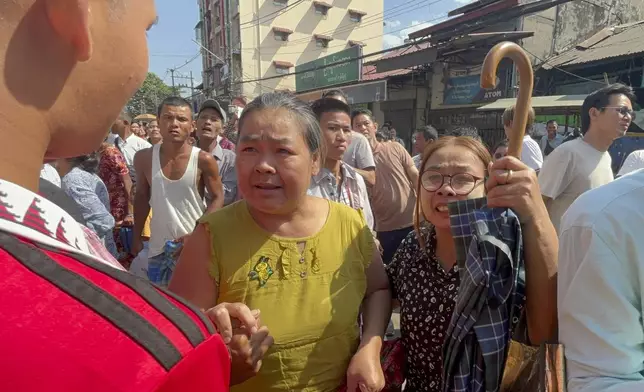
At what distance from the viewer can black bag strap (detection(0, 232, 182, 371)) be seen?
459mm

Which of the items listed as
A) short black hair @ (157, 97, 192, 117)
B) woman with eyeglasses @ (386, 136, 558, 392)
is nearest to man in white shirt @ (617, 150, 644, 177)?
woman with eyeglasses @ (386, 136, 558, 392)

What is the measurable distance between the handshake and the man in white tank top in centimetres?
190

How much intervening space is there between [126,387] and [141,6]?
0.52 meters

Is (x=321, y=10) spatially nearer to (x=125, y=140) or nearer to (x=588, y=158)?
(x=125, y=140)

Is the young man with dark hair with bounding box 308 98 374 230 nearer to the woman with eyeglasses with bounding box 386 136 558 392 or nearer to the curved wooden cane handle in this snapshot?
the woman with eyeglasses with bounding box 386 136 558 392

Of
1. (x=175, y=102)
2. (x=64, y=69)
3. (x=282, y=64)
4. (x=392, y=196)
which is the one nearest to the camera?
(x=64, y=69)

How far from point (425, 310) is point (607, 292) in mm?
671

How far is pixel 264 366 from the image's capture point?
4.37 feet

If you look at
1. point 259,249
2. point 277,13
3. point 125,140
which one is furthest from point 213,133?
point 277,13

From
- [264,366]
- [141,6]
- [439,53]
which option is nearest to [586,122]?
[264,366]

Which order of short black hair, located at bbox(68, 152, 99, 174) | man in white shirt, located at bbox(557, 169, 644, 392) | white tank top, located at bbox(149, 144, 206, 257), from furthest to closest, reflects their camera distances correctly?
short black hair, located at bbox(68, 152, 99, 174) < white tank top, located at bbox(149, 144, 206, 257) < man in white shirt, located at bbox(557, 169, 644, 392)

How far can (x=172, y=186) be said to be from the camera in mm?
2998

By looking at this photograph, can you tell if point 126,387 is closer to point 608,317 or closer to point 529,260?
point 608,317

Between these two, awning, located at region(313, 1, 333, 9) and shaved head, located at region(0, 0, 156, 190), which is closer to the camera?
shaved head, located at region(0, 0, 156, 190)
